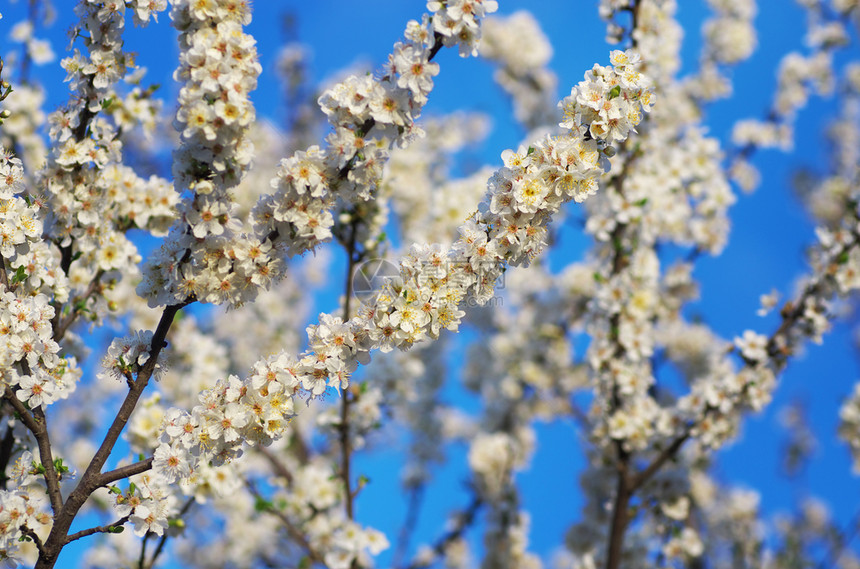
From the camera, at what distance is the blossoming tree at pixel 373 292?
2.69m

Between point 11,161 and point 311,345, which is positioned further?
point 11,161

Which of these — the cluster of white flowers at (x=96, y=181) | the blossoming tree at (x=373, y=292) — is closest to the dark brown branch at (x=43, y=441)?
the blossoming tree at (x=373, y=292)

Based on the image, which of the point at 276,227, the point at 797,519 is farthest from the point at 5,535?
the point at 797,519

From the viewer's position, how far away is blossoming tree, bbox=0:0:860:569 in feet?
8.83

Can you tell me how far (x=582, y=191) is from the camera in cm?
272

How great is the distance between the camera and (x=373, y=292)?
2889 mm

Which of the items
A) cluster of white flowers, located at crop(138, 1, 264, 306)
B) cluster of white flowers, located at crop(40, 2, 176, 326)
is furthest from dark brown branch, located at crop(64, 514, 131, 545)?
cluster of white flowers, located at crop(40, 2, 176, 326)

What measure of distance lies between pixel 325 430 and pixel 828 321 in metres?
3.98

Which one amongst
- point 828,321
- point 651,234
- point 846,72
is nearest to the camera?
point 828,321

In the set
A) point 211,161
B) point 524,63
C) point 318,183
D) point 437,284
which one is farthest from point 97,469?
point 524,63

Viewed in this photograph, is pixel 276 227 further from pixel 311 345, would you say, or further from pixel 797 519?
pixel 797 519

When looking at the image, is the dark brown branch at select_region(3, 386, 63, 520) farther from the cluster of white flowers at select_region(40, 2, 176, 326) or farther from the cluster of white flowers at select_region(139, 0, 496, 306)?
the cluster of white flowers at select_region(40, 2, 176, 326)

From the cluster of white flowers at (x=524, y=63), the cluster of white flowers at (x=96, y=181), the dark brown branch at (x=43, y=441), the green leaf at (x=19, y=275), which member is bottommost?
the dark brown branch at (x=43, y=441)

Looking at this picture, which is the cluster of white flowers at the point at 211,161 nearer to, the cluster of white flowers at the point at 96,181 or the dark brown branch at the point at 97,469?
the dark brown branch at the point at 97,469
